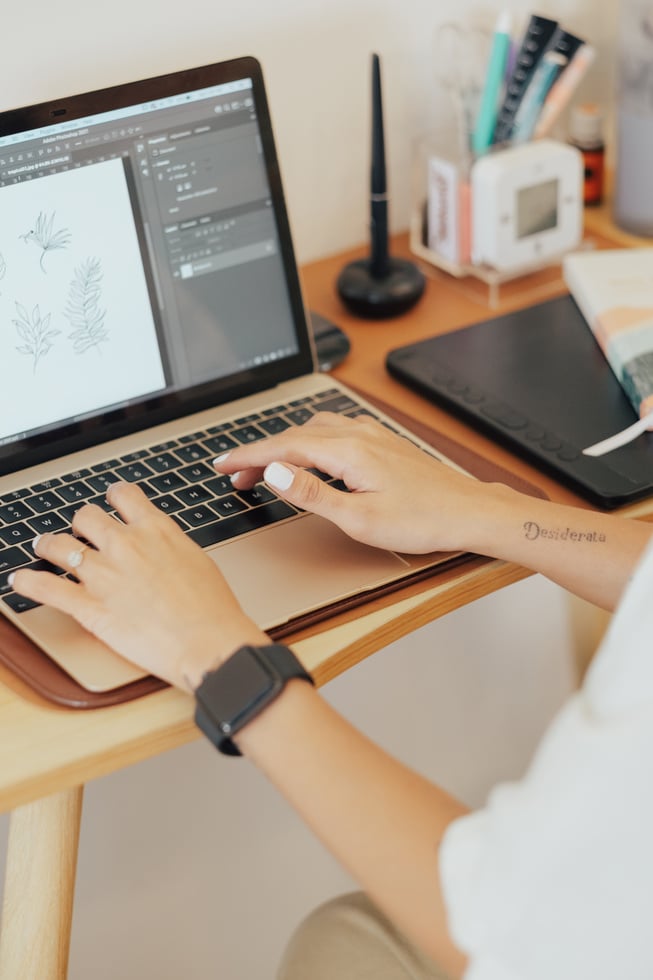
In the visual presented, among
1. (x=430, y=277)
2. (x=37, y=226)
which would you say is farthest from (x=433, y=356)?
(x=37, y=226)

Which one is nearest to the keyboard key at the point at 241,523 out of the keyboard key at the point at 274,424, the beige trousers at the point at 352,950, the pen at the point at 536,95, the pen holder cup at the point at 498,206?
the keyboard key at the point at 274,424

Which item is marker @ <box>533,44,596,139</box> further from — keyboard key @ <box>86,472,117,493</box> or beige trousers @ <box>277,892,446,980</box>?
beige trousers @ <box>277,892,446,980</box>

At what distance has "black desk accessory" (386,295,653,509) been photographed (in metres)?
0.93

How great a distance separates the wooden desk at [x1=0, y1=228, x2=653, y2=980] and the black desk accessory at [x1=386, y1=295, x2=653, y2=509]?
0.02 meters

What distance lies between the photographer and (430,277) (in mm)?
1293

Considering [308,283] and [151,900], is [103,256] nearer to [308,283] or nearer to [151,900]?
[308,283]

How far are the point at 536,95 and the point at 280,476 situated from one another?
2.06ft

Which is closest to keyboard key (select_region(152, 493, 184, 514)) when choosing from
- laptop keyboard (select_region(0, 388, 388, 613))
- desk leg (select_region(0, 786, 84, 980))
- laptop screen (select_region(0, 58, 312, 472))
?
laptop keyboard (select_region(0, 388, 388, 613))

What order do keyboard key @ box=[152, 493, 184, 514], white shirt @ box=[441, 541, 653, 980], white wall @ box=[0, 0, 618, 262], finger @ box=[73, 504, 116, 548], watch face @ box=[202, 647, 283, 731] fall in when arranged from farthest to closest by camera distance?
white wall @ box=[0, 0, 618, 262] < keyboard key @ box=[152, 493, 184, 514] < finger @ box=[73, 504, 116, 548] < watch face @ box=[202, 647, 283, 731] < white shirt @ box=[441, 541, 653, 980]

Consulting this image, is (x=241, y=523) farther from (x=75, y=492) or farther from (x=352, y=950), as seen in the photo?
(x=352, y=950)

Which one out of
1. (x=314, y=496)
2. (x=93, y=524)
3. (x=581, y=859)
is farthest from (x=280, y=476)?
(x=581, y=859)

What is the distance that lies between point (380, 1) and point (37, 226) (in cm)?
55

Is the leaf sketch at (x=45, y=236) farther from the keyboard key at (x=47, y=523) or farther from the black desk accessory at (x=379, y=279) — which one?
the black desk accessory at (x=379, y=279)

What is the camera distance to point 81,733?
716 mm
